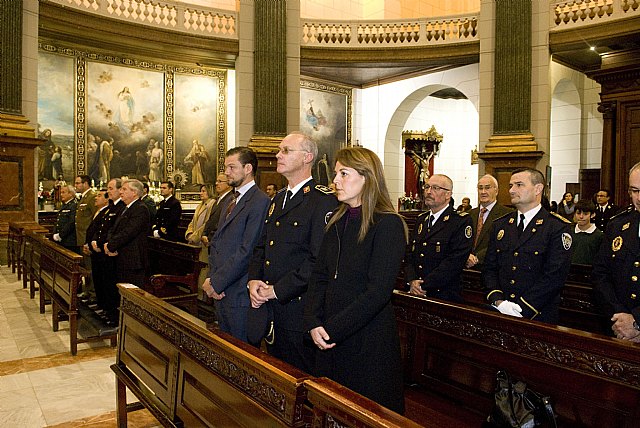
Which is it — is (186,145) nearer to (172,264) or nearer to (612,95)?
(172,264)

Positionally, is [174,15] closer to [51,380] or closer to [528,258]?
[51,380]

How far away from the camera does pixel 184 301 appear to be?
4203 millimetres

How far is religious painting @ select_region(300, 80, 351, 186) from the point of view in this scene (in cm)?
1526

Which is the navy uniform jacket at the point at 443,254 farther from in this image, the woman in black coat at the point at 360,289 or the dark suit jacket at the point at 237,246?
the woman in black coat at the point at 360,289

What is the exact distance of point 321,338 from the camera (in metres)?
2.08

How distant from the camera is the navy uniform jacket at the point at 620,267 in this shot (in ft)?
9.26

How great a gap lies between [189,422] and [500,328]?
1.44 metres

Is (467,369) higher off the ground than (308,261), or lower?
lower

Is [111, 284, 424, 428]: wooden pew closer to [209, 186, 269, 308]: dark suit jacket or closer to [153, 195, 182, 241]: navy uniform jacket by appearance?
[209, 186, 269, 308]: dark suit jacket

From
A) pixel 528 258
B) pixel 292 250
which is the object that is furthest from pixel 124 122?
pixel 528 258

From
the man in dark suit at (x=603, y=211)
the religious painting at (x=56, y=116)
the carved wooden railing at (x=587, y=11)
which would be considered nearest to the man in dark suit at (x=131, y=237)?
the man in dark suit at (x=603, y=211)

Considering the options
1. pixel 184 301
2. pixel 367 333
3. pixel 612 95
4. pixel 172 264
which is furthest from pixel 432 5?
pixel 367 333

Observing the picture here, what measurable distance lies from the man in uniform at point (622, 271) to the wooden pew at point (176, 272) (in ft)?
9.35

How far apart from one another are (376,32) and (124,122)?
6.36 metres
